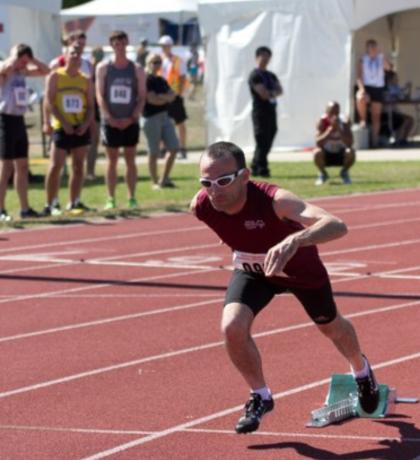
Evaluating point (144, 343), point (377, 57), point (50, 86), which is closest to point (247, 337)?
point (144, 343)

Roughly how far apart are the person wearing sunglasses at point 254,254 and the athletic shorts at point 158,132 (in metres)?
12.9

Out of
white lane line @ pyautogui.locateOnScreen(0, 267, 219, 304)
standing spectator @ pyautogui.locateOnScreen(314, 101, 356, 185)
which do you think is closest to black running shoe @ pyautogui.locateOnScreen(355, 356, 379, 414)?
white lane line @ pyautogui.locateOnScreen(0, 267, 219, 304)

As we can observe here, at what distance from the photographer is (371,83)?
27656 mm

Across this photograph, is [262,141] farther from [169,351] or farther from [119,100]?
[169,351]

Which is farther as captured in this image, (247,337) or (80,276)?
(80,276)

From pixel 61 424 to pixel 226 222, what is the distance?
4.52ft

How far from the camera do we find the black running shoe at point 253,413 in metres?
6.64

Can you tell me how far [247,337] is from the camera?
665 centimetres

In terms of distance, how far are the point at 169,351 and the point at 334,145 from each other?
12.3 meters

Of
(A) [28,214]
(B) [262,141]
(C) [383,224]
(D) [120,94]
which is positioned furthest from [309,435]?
(B) [262,141]

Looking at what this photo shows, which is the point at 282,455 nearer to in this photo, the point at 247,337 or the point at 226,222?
the point at 247,337

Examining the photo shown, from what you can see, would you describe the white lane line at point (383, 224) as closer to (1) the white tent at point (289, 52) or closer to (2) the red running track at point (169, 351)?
(2) the red running track at point (169, 351)

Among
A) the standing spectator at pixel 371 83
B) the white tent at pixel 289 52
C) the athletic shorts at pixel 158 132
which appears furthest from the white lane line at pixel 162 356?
the standing spectator at pixel 371 83

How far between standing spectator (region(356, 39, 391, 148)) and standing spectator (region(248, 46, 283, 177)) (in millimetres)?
5759
